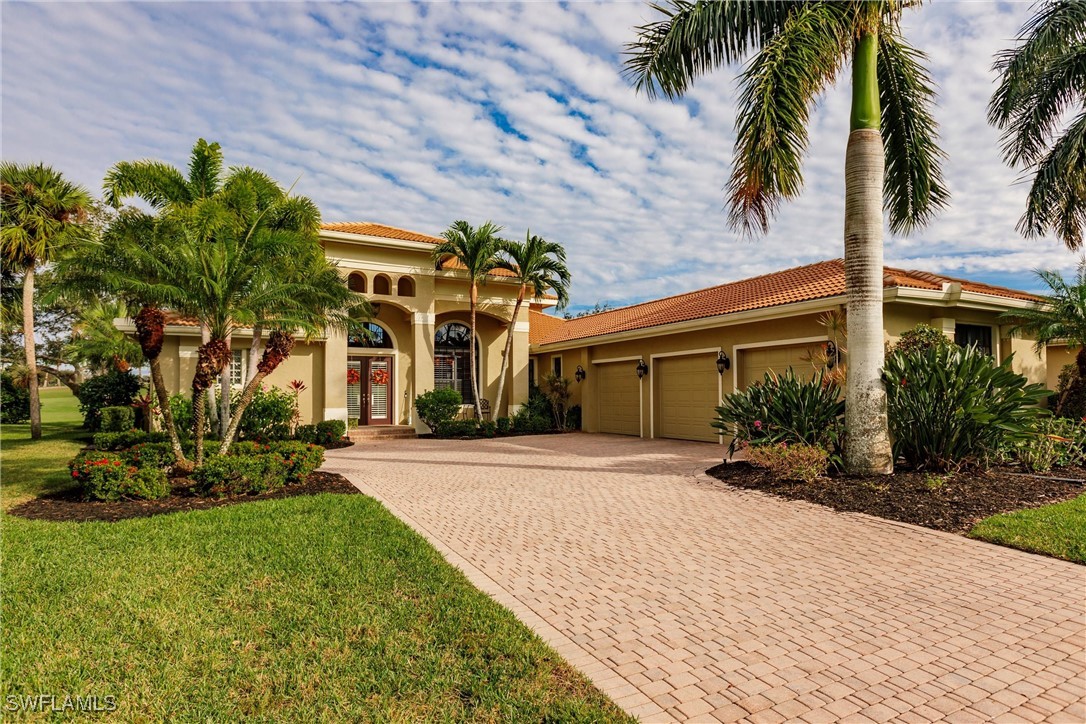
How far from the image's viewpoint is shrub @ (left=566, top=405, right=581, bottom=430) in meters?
21.2

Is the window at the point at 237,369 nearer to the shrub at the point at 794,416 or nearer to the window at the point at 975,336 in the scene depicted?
the shrub at the point at 794,416

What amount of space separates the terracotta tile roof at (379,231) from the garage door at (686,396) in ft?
28.5

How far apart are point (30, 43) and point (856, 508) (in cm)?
1151

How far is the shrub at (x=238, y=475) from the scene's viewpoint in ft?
27.6

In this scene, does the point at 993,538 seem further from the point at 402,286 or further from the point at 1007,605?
the point at 402,286

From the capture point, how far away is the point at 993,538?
590 centimetres

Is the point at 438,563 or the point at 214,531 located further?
the point at 214,531

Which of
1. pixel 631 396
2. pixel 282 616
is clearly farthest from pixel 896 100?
pixel 282 616

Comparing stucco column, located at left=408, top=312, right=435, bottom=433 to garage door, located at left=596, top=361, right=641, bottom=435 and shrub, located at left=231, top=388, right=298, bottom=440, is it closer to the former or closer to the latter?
shrub, located at left=231, top=388, right=298, bottom=440

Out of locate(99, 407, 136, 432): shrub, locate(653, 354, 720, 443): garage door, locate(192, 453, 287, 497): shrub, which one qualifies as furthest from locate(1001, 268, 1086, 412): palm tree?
locate(99, 407, 136, 432): shrub

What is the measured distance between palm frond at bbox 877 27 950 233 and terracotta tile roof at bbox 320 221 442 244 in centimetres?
1307

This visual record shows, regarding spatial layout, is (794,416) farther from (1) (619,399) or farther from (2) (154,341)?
(2) (154,341)

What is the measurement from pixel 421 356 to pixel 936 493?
15233mm

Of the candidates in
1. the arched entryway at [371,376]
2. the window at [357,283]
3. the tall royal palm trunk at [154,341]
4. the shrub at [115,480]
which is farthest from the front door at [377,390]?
the shrub at [115,480]
